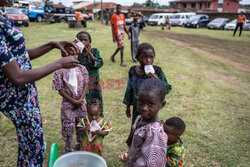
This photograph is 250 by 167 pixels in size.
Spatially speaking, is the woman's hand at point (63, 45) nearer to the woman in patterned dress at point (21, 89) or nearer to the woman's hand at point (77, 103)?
the woman in patterned dress at point (21, 89)

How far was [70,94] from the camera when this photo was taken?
97.0 inches

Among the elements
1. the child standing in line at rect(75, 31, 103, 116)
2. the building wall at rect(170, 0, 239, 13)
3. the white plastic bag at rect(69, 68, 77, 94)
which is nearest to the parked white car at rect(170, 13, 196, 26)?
the building wall at rect(170, 0, 239, 13)

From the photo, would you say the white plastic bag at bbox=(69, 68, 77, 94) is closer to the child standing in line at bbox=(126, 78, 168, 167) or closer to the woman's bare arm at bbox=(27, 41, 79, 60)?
the woman's bare arm at bbox=(27, 41, 79, 60)

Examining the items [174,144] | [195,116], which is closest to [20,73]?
[174,144]

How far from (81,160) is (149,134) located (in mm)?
961

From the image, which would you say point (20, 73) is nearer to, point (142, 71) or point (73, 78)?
point (73, 78)

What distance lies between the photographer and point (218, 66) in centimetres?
733

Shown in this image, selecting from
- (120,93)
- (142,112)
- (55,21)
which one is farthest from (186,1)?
(142,112)

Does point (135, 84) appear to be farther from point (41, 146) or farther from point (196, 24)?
point (196, 24)

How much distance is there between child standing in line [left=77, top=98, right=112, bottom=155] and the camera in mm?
2277

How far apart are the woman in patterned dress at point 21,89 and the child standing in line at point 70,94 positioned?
2.60 feet

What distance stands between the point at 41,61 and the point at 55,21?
60.1ft

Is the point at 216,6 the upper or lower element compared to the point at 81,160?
upper

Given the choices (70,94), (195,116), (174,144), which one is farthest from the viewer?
(195,116)
